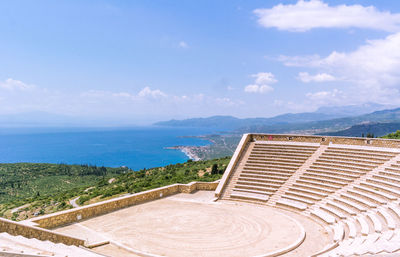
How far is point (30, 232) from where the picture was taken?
10.6 m

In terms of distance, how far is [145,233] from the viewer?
13.8 metres

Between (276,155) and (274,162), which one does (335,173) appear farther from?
(276,155)

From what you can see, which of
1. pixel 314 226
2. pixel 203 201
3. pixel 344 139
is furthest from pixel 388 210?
pixel 203 201

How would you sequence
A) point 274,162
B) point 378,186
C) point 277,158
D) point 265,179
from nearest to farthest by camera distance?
point 378,186, point 265,179, point 274,162, point 277,158

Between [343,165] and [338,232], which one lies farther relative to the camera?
[343,165]

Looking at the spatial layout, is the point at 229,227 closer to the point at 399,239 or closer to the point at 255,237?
the point at 255,237

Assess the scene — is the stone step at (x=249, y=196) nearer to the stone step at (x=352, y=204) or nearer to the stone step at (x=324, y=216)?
the stone step at (x=324, y=216)

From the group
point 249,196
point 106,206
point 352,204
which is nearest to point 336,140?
point 352,204

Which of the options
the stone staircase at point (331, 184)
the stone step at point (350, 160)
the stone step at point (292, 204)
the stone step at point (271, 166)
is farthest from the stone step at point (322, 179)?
the stone step at point (292, 204)

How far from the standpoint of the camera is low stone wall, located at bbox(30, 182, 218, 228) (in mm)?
14156

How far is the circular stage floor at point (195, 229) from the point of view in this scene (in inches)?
483

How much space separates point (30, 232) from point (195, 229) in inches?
289

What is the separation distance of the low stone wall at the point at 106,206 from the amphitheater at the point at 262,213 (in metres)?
0.05

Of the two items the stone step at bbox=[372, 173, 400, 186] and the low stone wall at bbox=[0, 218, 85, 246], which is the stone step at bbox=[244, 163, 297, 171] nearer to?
the stone step at bbox=[372, 173, 400, 186]
